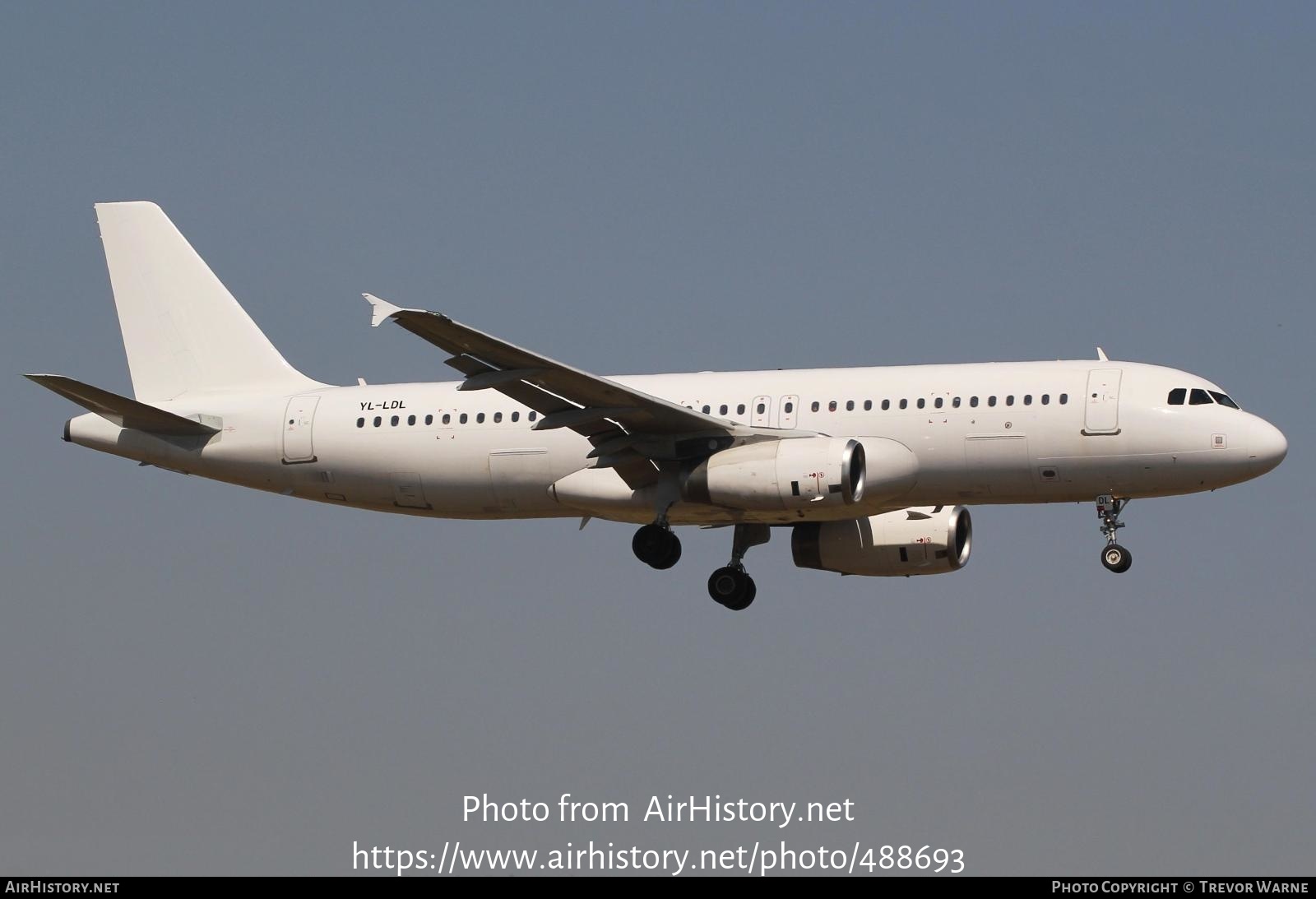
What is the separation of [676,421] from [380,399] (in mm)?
7351

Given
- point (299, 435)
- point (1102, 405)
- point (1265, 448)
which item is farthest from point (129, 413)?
point (1265, 448)

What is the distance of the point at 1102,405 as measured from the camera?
41.4 meters

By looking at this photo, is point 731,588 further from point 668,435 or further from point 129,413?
point 129,413

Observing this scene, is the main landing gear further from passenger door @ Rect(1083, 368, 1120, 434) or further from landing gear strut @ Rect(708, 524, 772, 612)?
passenger door @ Rect(1083, 368, 1120, 434)

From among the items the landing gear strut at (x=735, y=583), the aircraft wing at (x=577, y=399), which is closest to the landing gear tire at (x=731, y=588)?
the landing gear strut at (x=735, y=583)

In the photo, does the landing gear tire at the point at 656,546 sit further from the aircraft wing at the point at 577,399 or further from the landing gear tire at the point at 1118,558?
the landing gear tire at the point at 1118,558

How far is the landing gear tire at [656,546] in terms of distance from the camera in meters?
44.2

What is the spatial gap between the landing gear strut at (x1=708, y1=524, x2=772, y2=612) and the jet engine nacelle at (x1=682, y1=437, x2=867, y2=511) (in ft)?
13.3

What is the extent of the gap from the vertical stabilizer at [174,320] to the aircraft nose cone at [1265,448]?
20405mm

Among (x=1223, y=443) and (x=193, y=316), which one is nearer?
(x=1223, y=443)

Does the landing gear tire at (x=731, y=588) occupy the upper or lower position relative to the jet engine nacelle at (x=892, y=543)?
lower

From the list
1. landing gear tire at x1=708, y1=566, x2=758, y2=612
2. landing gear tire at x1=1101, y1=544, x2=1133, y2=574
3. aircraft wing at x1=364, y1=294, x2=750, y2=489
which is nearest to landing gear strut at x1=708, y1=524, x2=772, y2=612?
landing gear tire at x1=708, y1=566, x2=758, y2=612

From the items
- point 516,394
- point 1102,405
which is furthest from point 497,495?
point 1102,405

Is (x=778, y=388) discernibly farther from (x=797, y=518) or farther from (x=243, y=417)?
(x=243, y=417)
